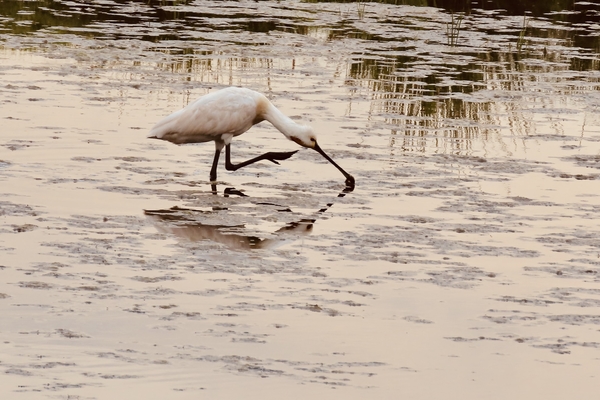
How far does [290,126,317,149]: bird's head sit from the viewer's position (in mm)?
10766

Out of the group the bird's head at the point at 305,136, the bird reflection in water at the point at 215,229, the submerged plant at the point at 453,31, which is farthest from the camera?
the submerged plant at the point at 453,31

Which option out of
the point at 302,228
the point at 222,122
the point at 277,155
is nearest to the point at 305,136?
the point at 277,155

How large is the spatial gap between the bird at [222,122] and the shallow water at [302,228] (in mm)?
239

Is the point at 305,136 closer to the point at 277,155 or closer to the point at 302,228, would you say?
the point at 277,155

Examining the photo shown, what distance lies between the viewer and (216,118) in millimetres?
10422

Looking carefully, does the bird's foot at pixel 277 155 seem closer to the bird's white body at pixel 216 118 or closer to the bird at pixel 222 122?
the bird at pixel 222 122

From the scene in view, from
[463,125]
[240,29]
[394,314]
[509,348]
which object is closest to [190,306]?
[394,314]

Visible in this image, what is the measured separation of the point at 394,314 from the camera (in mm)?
7035

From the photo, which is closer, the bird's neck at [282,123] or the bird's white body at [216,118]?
the bird's white body at [216,118]

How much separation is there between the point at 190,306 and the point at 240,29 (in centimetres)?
1166

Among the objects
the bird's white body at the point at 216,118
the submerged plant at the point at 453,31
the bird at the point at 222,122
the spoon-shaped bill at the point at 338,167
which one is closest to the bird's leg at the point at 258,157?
the bird at the point at 222,122

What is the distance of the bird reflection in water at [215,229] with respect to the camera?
8.39 meters

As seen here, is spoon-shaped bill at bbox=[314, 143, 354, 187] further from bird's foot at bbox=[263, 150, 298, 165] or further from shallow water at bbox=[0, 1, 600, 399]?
bird's foot at bbox=[263, 150, 298, 165]

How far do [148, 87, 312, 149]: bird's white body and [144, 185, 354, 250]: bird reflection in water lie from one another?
1.27 m
